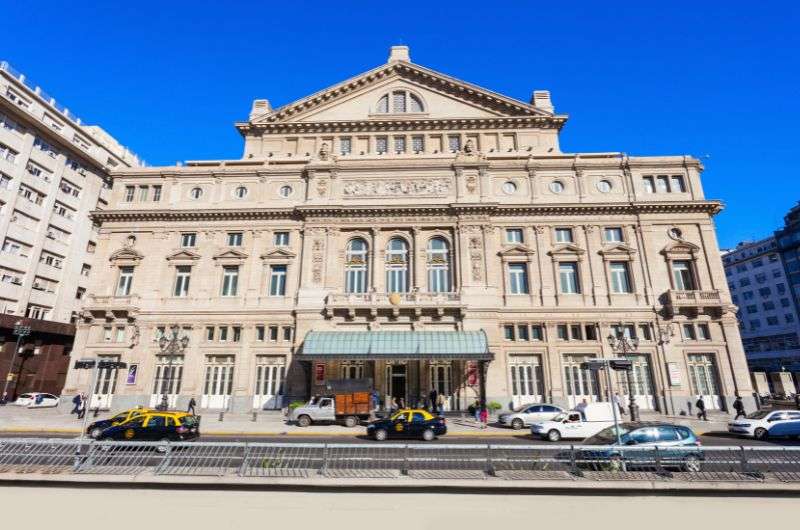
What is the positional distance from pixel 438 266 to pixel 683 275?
20.6m

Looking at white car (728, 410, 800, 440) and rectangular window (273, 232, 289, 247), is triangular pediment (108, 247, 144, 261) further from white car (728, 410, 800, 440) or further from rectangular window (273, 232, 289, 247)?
white car (728, 410, 800, 440)

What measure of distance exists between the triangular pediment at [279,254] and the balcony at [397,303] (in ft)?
18.8

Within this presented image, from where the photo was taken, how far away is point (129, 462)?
34.7ft

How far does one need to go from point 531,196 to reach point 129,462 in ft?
112

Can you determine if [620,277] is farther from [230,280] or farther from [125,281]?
[125,281]

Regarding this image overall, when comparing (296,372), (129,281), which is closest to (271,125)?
(129,281)

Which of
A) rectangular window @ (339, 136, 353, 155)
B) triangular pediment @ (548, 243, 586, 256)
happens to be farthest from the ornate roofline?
rectangular window @ (339, 136, 353, 155)

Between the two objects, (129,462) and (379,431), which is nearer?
(129,462)

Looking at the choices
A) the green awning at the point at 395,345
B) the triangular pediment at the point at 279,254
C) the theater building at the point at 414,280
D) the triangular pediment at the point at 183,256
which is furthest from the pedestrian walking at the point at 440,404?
the triangular pediment at the point at 183,256

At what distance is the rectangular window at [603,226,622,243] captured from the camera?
35312 mm

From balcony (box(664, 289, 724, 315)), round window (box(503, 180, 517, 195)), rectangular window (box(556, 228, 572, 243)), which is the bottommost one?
balcony (box(664, 289, 724, 315))

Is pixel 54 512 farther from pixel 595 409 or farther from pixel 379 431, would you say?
pixel 595 409

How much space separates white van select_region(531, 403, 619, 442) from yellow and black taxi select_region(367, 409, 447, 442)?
5481mm

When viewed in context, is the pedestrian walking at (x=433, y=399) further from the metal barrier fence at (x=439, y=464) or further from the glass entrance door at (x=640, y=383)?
the metal barrier fence at (x=439, y=464)
